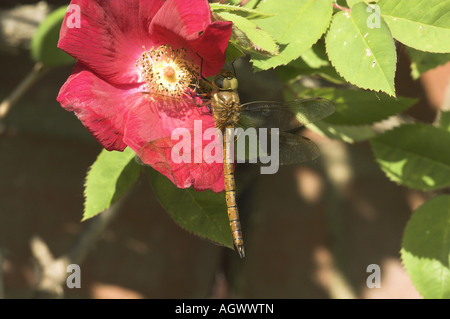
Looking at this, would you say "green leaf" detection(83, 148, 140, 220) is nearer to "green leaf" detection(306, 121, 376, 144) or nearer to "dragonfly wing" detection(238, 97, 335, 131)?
"dragonfly wing" detection(238, 97, 335, 131)

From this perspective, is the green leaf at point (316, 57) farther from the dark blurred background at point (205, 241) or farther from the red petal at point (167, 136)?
the dark blurred background at point (205, 241)

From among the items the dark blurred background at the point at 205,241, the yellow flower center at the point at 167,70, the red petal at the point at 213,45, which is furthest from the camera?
the dark blurred background at the point at 205,241

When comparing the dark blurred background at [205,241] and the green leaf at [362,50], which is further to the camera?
the dark blurred background at [205,241]

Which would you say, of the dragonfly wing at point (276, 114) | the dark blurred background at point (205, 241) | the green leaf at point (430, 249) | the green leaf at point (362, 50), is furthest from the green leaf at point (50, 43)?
the green leaf at point (430, 249)

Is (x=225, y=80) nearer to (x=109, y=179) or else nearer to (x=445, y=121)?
(x=109, y=179)

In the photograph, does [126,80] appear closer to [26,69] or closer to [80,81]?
[80,81]

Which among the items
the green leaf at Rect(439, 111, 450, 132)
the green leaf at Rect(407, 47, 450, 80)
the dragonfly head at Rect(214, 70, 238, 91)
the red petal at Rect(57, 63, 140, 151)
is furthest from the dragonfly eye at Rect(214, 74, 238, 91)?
the green leaf at Rect(439, 111, 450, 132)

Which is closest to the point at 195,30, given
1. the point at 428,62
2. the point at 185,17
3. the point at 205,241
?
the point at 185,17
